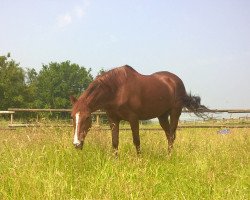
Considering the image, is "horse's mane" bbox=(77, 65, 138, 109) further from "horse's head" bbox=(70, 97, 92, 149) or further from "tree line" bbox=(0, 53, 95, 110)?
"tree line" bbox=(0, 53, 95, 110)

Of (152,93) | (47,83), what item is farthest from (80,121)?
(47,83)

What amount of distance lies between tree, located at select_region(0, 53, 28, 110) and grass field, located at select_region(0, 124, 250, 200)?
104 ft

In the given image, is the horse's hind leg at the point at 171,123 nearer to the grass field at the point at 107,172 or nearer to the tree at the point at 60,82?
the grass field at the point at 107,172

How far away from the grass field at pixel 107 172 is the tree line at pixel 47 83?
107 ft

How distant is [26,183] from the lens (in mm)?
3518

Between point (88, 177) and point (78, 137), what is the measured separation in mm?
983

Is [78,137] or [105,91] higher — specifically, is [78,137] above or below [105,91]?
below

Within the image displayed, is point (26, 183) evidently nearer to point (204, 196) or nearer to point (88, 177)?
point (88, 177)

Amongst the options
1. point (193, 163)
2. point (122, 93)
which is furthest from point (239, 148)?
point (122, 93)

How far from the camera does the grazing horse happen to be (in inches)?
214

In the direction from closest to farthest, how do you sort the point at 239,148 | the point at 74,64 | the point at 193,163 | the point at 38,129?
the point at 193,163
the point at 38,129
the point at 239,148
the point at 74,64

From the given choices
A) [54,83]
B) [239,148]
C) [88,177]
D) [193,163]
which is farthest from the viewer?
[54,83]

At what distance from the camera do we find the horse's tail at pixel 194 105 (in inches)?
319

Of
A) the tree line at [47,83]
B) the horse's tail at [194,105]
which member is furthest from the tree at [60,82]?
the horse's tail at [194,105]
